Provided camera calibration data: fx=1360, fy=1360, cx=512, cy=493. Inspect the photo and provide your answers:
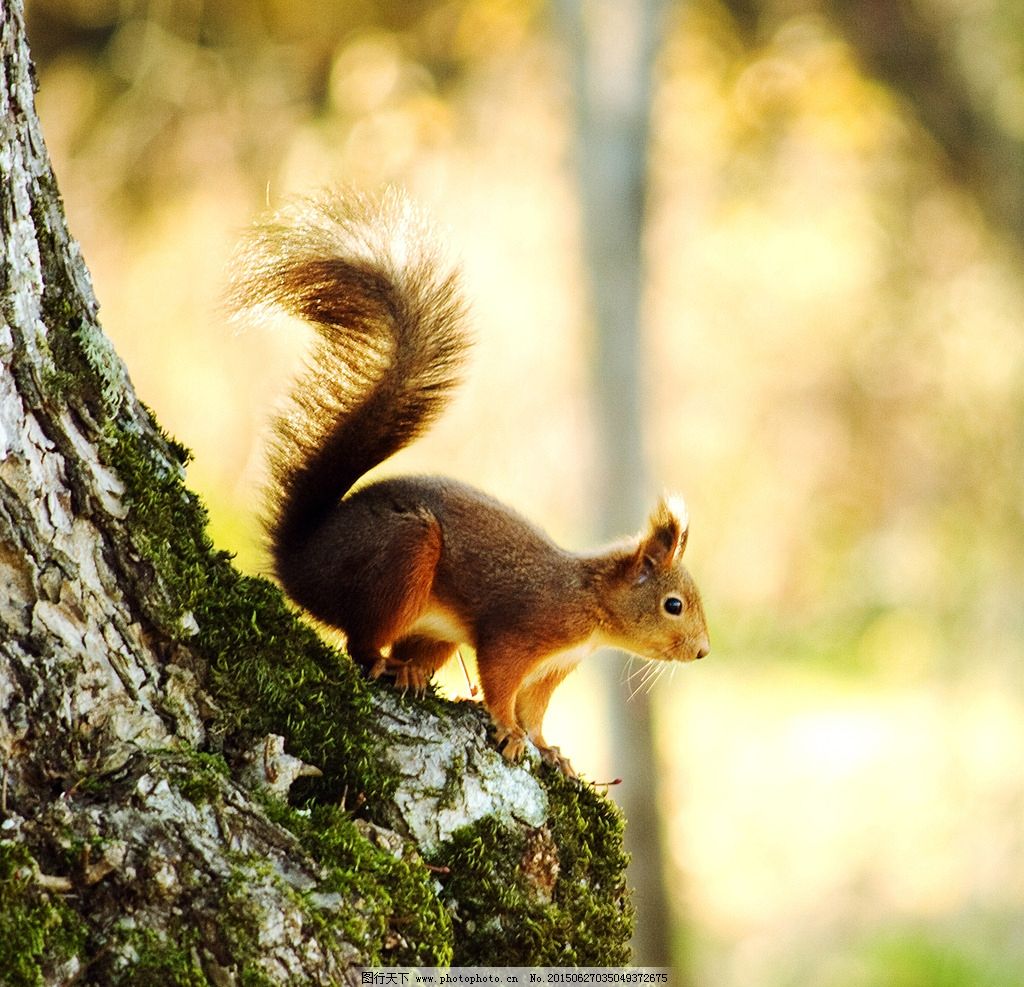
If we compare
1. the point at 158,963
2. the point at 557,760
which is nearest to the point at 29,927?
the point at 158,963

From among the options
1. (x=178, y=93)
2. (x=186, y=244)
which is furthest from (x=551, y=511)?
(x=178, y=93)

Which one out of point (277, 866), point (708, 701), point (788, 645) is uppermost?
point (788, 645)

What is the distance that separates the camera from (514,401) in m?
5.48

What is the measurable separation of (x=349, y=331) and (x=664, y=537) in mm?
650

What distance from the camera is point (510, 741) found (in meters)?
1.63

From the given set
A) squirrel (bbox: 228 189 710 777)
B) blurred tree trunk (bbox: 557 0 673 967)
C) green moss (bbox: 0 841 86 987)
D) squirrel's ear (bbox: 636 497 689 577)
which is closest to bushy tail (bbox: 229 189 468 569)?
squirrel (bbox: 228 189 710 777)

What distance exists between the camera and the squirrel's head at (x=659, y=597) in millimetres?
2197

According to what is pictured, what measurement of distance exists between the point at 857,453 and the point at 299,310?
4985mm

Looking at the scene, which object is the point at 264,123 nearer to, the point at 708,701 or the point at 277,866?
the point at 708,701

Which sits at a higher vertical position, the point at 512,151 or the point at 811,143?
the point at 811,143

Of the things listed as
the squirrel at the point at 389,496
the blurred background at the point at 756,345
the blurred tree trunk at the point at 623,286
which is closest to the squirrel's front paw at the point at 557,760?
the squirrel at the point at 389,496

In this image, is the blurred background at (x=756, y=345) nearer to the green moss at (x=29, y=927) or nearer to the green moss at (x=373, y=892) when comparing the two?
the green moss at (x=373, y=892)

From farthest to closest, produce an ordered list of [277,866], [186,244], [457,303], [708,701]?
[708,701] → [186,244] → [457,303] → [277,866]

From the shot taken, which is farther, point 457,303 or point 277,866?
point 457,303
